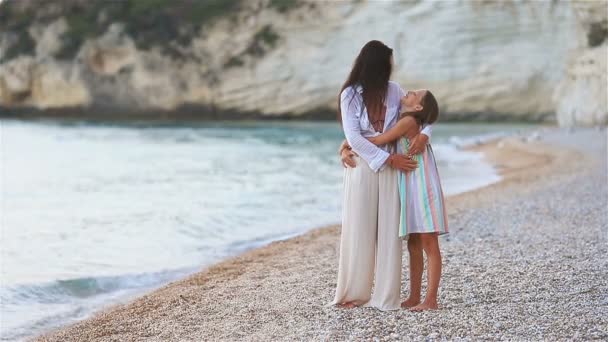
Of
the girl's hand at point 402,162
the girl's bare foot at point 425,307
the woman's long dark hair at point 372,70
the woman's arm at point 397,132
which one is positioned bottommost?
the girl's bare foot at point 425,307

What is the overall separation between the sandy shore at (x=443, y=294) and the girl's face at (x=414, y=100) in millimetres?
1216

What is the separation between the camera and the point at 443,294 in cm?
519

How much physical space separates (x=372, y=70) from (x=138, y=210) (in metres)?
8.17

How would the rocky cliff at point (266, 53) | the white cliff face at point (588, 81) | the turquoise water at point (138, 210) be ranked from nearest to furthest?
the turquoise water at point (138, 210) → the white cliff face at point (588, 81) → the rocky cliff at point (266, 53)

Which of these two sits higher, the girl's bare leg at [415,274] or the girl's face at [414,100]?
the girl's face at [414,100]

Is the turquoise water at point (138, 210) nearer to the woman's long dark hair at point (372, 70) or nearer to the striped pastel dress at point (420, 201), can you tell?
the striped pastel dress at point (420, 201)

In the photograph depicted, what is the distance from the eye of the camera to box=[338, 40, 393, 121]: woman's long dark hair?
180 inches

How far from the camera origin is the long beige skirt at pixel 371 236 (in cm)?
462

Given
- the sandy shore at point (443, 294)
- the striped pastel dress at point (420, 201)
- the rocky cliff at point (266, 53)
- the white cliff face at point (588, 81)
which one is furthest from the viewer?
the rocky cliff at point (266, 53)

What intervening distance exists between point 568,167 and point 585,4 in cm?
1682

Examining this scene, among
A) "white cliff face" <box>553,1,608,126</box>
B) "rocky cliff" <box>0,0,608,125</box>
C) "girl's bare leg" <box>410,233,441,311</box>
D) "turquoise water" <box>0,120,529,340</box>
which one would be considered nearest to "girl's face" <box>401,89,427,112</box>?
"girl's bare leg" <box>410,233,441,311</box>

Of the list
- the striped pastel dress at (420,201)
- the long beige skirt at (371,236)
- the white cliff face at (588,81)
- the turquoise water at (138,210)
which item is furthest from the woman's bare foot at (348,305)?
the white cliff face at (588,81)

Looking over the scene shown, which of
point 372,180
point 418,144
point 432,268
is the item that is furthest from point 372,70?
point 432,268

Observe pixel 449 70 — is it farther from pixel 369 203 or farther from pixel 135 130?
pixel 369 203
